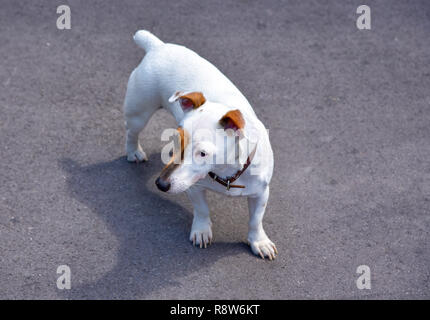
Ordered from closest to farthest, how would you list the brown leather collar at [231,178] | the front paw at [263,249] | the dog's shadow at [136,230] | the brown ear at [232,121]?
the brown ear at [232,121] → the brown leather collar at [231,178] → the dog's shadow at [136,230] → the front paw at [263,249]

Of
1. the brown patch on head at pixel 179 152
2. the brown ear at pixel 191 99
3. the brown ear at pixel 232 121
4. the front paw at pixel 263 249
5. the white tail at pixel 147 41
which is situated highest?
the white tail at pixel 147 41

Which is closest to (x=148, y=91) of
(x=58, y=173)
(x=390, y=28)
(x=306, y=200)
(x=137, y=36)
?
(x=137, y=36)

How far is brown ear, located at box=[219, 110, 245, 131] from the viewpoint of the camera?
9.36ft

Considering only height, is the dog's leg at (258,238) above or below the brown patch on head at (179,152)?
below

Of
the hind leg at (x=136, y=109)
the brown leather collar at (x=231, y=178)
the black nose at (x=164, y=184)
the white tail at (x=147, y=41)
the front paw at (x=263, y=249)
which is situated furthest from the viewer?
the white tail at (x=147, y=41)

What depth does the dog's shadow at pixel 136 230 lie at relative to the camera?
3.65 metres

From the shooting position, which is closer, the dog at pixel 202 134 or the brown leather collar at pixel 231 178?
the dog at pixel 202 134

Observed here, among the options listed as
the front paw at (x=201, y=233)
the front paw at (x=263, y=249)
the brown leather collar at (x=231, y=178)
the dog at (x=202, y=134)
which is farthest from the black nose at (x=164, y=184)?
the front paw at (x=263, y=249)

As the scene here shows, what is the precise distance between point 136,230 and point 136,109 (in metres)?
0.86

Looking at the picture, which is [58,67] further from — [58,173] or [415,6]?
[415,6]

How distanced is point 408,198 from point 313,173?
727 millimetres

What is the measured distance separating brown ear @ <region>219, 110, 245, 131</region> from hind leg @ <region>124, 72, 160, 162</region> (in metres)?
1.13

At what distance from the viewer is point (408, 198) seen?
4.25 m

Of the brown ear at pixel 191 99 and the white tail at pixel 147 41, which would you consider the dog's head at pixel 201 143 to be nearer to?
the brown ear at pixel 191 99
